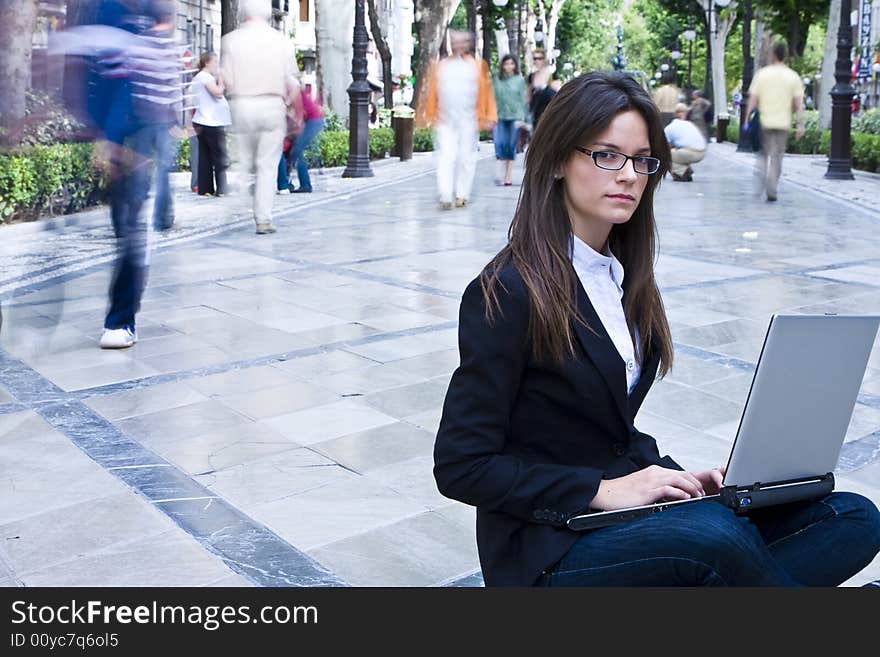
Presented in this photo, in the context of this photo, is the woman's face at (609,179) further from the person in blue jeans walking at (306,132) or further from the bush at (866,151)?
the bush at (866,151)

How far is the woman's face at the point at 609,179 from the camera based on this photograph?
2.28 m

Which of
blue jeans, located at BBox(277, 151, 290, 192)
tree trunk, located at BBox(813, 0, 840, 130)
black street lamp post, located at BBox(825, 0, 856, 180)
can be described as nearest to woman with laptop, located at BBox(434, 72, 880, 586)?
blue jeans, located at BBox(277, 151, 290, 192)

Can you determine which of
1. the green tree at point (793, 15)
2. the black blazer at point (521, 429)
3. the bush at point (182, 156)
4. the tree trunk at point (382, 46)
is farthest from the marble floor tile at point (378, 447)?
the green tree at point (793, 15)

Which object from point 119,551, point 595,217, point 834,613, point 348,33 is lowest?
point 119,551

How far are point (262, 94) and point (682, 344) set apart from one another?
5.02 m

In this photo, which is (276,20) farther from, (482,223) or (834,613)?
(834,613)

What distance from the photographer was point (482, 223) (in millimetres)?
11547

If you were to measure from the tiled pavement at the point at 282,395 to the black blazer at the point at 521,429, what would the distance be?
1071 millimetres

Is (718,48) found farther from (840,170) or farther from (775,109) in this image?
(775,109)

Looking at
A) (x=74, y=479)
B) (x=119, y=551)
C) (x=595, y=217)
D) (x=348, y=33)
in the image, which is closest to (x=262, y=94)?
(x=74, y=479)

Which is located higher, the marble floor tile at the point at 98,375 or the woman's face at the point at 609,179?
the woman's face at the point at 609,179

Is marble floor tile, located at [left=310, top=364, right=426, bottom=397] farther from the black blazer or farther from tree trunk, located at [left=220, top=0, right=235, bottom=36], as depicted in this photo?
tree trunk, located at [left=220, top=0, right=235, bottom=36]

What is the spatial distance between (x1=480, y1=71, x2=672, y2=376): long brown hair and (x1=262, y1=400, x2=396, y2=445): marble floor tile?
7.67ft

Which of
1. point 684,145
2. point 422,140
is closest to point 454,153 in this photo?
point 684,145
